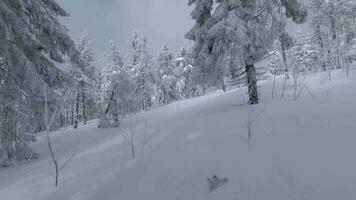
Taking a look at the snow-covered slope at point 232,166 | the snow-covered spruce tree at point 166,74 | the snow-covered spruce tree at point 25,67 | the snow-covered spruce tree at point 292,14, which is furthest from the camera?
the snow-covered spruce tree at point 166,74

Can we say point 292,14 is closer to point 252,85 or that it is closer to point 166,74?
point 252,85

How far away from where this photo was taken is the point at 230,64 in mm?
9602

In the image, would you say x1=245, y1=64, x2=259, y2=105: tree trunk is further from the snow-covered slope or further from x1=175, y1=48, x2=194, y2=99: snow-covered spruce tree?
x1=175, y1=48, x2=194, y2=99: snow-covered spruce tree

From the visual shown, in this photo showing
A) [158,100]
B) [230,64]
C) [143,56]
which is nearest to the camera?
[230,64]

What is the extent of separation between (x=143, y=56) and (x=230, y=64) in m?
29.1

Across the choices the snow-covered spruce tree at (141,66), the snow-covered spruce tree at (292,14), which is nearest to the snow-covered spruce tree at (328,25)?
the snow-covered spruce tree at (292,14)

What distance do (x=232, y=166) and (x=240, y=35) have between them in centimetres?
577

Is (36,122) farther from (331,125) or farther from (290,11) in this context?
(290,11)

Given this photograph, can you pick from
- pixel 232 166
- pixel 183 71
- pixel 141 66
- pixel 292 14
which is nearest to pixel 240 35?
pixel 292 14

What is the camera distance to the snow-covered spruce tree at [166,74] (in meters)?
43.1

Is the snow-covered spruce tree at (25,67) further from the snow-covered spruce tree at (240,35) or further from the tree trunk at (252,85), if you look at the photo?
the tree trunk at (252,85)

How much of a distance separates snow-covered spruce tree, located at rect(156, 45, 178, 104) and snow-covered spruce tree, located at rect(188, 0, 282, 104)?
32724mm

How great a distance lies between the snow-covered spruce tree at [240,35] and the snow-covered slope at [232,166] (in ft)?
11.3

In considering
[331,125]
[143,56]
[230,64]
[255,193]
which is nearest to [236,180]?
[255,193]
